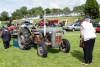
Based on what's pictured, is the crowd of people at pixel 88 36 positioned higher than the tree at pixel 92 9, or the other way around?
the tree at pixel 92 9

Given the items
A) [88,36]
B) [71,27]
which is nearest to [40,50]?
[88,36]

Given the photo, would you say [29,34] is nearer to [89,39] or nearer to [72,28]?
[89,39]

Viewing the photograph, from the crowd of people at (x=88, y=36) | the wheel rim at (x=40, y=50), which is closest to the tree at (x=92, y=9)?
the wheel rim at (x=40, y=50)

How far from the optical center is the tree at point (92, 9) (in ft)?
Answer: 234

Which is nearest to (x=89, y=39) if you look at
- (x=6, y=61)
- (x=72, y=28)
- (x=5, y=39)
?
(x=6, y=61)

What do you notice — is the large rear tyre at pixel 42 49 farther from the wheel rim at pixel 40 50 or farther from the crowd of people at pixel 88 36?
the crowd of people at pixel 88 36

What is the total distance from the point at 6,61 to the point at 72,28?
23.6 m

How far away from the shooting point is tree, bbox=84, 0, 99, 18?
2803 inches

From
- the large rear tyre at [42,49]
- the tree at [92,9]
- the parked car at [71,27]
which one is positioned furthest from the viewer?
the tree at [92,9]

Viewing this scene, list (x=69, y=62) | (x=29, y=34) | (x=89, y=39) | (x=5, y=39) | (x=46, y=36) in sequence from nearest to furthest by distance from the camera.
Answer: (x=89, y=39) < (x=69, y=62) < (x=46, y=36) < (x=29, y=34) < (x=5, y=39)

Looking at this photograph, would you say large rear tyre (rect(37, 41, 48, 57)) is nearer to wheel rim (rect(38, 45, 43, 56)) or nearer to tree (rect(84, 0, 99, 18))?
wheel rim (rect(38, 45, 43, 56))

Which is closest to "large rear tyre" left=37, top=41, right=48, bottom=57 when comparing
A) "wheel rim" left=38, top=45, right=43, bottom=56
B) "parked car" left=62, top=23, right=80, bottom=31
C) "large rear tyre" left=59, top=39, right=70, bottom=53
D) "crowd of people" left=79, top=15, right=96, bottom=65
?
"wheel rim" left=38, top=45, right=43, bottom=56

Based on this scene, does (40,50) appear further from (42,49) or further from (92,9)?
(92,9)

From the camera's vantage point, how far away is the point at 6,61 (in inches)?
331
